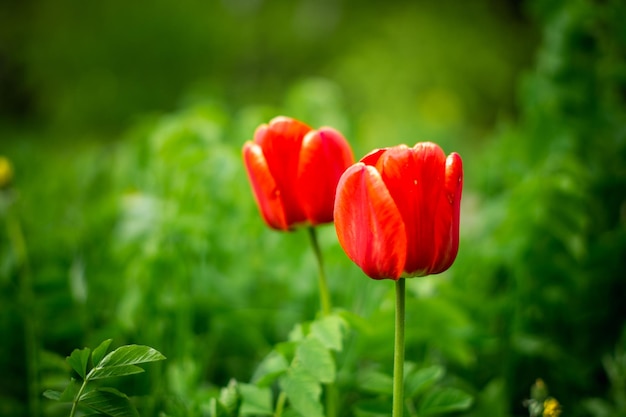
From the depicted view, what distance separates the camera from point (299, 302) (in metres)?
1.50

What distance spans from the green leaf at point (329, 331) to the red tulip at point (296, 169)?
15 cm

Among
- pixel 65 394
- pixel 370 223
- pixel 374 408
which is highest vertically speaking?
pixel 370 223

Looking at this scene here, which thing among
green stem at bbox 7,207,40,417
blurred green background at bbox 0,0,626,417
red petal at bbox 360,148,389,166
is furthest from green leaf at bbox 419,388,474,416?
green stem at bbox 7,207,40,417

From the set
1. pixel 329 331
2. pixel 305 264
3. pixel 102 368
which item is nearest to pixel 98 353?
pixel 102 368

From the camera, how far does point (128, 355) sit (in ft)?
2.36

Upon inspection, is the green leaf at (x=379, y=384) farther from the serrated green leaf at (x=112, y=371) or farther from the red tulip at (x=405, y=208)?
the serrated green leaf at (x=112, y=371)

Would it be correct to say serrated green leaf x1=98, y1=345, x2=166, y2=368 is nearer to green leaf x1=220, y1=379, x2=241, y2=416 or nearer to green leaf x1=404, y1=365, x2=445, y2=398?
green leaf x1=220, y1=379, x2=241, y2=416

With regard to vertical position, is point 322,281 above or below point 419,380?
above

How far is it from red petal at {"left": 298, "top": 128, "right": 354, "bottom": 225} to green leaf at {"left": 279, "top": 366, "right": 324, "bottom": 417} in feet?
0.75

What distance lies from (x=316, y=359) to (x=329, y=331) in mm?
44

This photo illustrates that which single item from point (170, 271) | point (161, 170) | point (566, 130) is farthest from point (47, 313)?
point (566, 130)

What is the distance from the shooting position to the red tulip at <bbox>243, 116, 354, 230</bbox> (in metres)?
0.88

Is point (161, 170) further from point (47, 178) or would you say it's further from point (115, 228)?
point (47, 178)

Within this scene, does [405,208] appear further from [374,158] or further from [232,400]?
[232,400]
